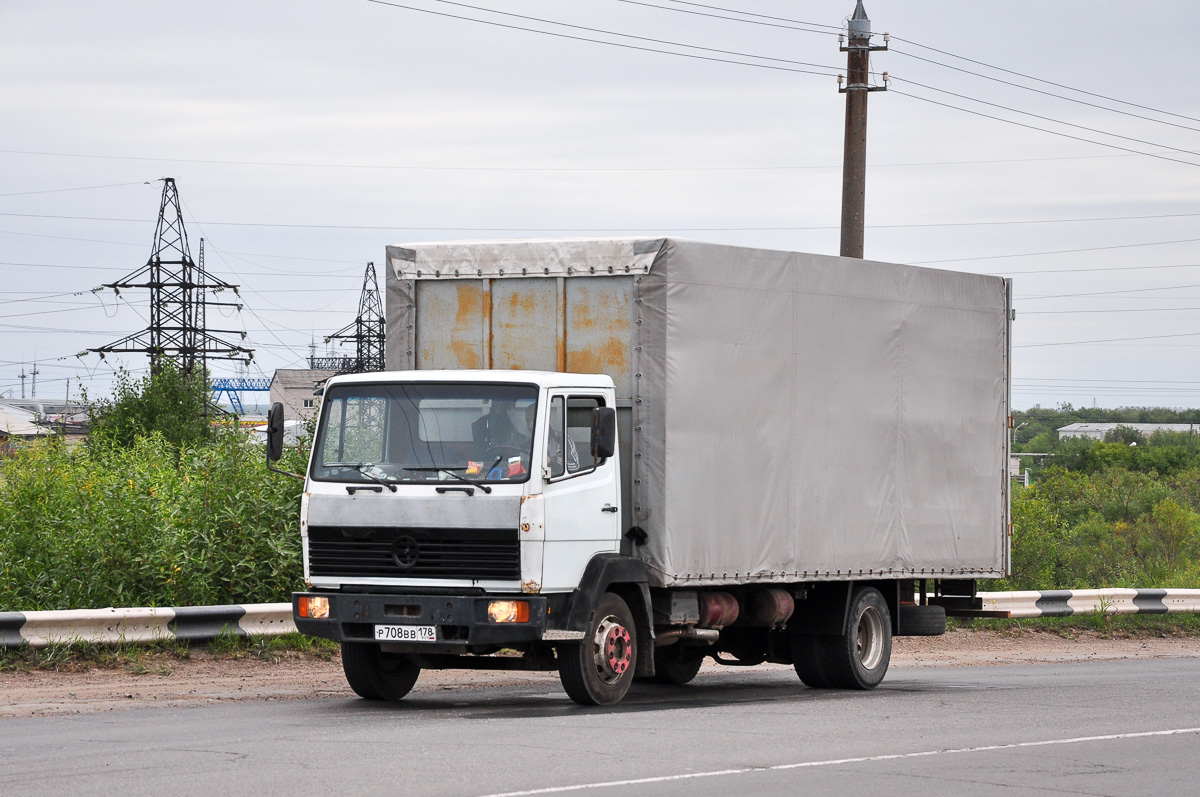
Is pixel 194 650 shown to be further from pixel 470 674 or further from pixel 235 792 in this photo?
pixel 235 792

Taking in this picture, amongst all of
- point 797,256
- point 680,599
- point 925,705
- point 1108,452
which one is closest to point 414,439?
point 680,599

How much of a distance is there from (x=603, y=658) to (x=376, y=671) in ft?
6.37

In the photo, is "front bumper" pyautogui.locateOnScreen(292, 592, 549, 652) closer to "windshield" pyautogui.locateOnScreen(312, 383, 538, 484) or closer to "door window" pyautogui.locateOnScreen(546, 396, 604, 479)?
"windshield" pyautogui.locateOnScreen(312, 383, 538, 484)

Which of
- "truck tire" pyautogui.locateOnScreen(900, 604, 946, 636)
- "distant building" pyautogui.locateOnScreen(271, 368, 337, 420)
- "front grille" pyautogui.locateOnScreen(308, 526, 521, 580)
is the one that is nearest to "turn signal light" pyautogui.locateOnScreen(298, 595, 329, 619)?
"front grille" pyautogui.locateOnScreen(308, 526, 521, 580)

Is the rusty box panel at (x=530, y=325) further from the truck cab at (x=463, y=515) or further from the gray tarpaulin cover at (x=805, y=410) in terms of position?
the truck cab at (x=463, y=515)

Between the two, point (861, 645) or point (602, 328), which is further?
A: point (861, 645)

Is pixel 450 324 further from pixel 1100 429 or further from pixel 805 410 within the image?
pixel 1100 429

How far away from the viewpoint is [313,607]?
11352 mm

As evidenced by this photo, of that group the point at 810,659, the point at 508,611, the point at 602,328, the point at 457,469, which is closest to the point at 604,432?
the point at 457,469

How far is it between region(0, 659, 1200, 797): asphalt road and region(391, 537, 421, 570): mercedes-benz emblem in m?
1.11

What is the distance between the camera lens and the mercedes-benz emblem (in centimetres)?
1105

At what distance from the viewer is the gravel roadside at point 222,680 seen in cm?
1202

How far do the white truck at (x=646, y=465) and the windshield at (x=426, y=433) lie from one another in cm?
2

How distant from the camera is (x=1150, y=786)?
827cm
